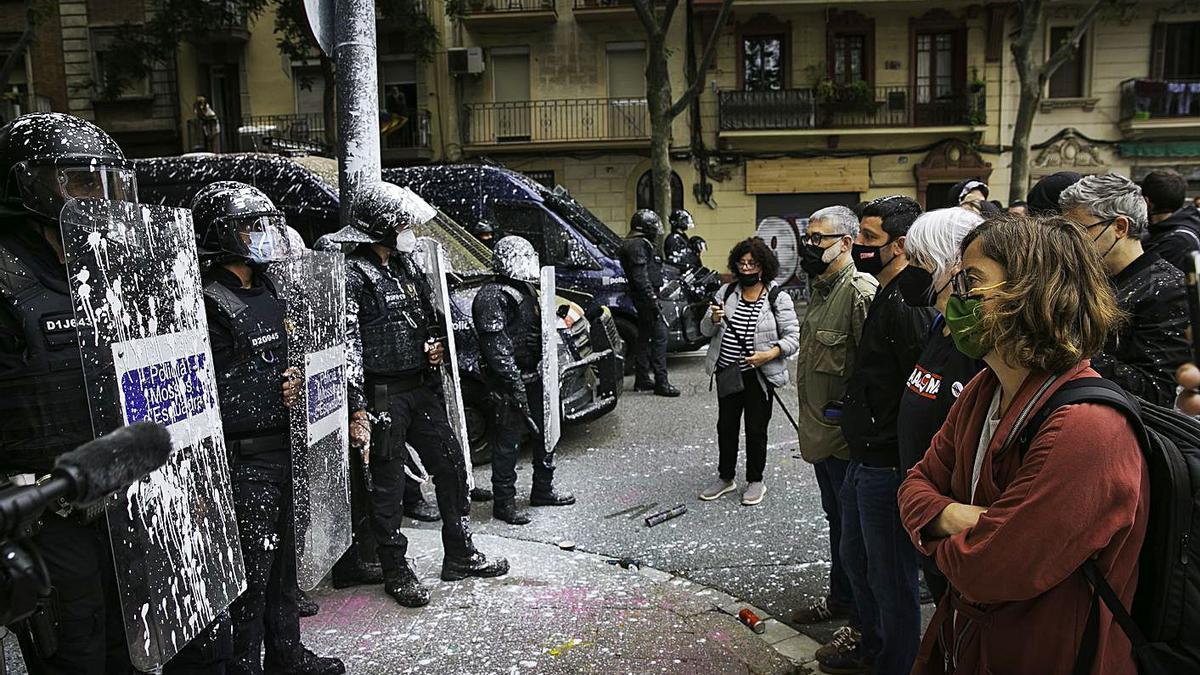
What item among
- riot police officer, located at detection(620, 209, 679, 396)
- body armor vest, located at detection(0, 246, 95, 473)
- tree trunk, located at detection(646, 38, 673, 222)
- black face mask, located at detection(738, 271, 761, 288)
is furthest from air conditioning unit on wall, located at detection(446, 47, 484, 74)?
body armor vest, located at detection(0, 246, 95, 473)

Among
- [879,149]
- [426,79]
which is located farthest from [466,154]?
[879,149]

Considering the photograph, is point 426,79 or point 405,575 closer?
point 405,575

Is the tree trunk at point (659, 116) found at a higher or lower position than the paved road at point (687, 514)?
higher

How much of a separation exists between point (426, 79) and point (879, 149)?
1176cm

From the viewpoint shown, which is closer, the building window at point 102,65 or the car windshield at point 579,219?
the car windshield at point 579,219

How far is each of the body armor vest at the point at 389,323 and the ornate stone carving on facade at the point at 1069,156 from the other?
21.1 meters

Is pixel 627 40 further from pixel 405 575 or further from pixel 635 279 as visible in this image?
pixel 405 575

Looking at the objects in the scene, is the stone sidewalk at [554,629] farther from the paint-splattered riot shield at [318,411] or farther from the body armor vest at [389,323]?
→ the body armor vest at [389,323]

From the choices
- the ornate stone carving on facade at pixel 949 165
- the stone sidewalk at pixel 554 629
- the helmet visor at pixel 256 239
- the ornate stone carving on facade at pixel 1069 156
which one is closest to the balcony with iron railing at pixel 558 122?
the ornate stone carving on facade at pixel 949 165

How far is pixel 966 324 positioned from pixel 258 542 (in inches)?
101

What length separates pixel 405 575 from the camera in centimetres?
438

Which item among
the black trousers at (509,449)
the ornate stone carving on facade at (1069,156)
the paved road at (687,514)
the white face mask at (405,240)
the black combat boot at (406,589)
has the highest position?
the ornate stone carving on facade at (1069,156)

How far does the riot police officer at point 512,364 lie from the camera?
5410 millimetres

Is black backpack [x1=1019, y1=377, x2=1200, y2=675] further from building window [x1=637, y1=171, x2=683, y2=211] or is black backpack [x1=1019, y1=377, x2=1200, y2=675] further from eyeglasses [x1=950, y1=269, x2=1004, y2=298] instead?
building window [x1=637, y1=171, x2=683, y2=211]
